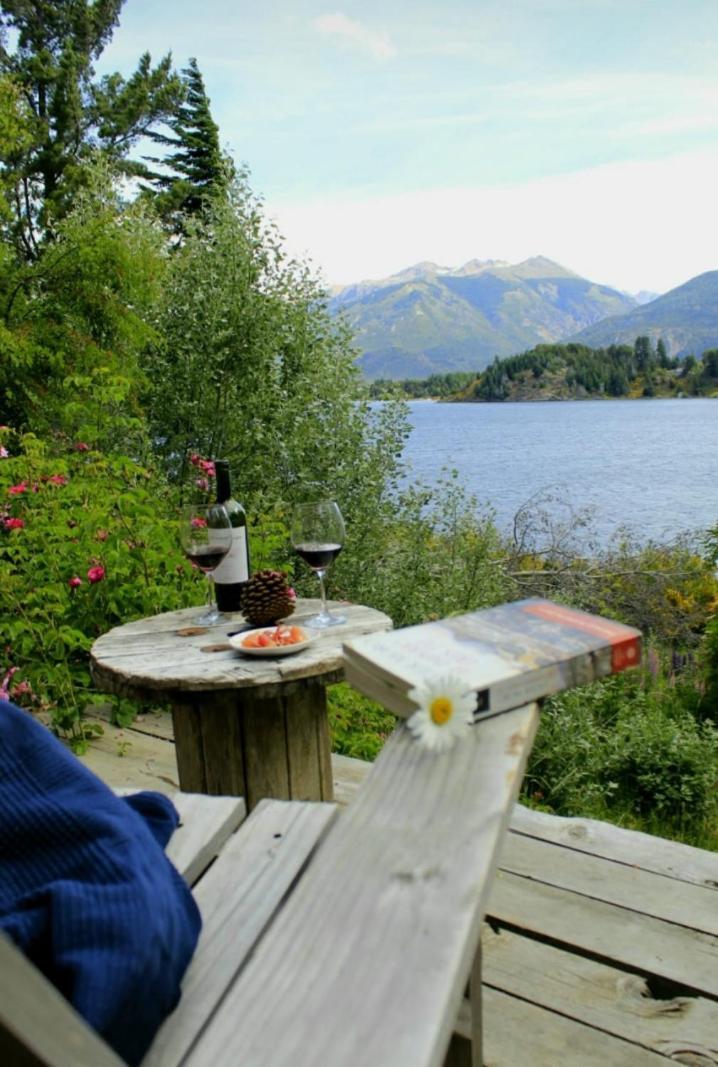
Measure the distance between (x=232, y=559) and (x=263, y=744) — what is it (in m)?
0.52

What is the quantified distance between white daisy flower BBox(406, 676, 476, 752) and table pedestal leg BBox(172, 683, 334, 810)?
4.22ft

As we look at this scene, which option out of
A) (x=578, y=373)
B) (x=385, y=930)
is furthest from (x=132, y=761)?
(x=578, y=373)

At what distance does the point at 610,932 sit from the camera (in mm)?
1949

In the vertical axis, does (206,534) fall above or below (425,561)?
above

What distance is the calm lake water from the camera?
321 inches

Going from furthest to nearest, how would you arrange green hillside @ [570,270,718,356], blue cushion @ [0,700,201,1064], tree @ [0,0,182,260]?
green hillside @ [570,270,718,356] < tree @ [0,0,182,260] < blue cushion @ [0,700,201,1064]

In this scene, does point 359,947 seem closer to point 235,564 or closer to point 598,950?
point 598,950

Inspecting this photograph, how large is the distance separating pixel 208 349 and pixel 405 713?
6949 millimetres

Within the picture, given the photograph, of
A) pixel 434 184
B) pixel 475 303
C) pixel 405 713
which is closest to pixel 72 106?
pixel 405 713

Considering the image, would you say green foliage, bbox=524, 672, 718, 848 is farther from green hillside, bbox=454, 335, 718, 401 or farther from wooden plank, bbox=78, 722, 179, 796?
green hillside, bbox=454, 335, 718, 401

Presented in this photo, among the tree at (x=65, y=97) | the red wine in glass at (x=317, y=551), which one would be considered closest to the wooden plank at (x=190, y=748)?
the red wine in glass at (x=317, y=551)

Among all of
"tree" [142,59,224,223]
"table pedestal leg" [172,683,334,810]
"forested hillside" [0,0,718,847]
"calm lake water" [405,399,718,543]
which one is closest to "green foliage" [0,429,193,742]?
"forested hillside" [0,0,718,847]

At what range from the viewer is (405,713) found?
34.8 inches

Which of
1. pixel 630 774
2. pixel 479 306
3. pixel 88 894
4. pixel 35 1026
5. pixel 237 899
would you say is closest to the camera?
pixel 35 1026
